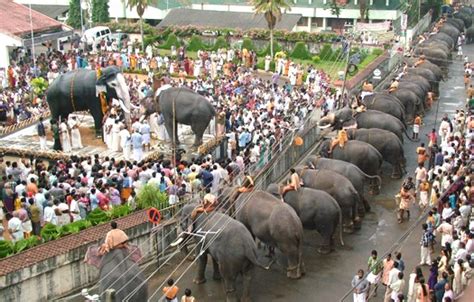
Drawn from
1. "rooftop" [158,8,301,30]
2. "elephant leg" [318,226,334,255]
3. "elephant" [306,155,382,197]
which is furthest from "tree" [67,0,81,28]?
"elephant leg" [318,226,334,255]

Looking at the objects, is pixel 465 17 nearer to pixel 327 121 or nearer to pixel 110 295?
pixel 327 121

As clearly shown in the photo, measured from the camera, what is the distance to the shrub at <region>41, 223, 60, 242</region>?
1594 centimetres

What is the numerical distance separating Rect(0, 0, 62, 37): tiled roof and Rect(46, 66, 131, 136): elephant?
14.5 metres

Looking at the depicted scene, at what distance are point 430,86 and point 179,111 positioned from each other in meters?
14.3

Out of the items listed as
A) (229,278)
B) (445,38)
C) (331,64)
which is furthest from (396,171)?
(445,38)

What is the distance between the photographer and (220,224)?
15.6m

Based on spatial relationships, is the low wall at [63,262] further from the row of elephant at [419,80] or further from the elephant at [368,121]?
the row of elephant at [419,80]

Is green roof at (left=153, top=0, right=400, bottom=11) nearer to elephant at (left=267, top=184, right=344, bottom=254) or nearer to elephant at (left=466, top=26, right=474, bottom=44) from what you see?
elephant at (left=466, top=26, right=474, bottom=44)

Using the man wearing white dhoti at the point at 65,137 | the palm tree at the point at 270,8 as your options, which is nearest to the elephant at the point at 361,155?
the man wearing white dhoti at the point at 65,137

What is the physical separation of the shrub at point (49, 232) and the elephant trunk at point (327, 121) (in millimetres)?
11429

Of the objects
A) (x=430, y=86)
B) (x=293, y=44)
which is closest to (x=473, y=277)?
(x=430, y=86)

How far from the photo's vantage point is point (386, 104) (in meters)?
26.9

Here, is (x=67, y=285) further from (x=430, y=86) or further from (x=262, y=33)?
(x=262, y=33)

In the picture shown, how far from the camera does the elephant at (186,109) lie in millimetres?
23734
